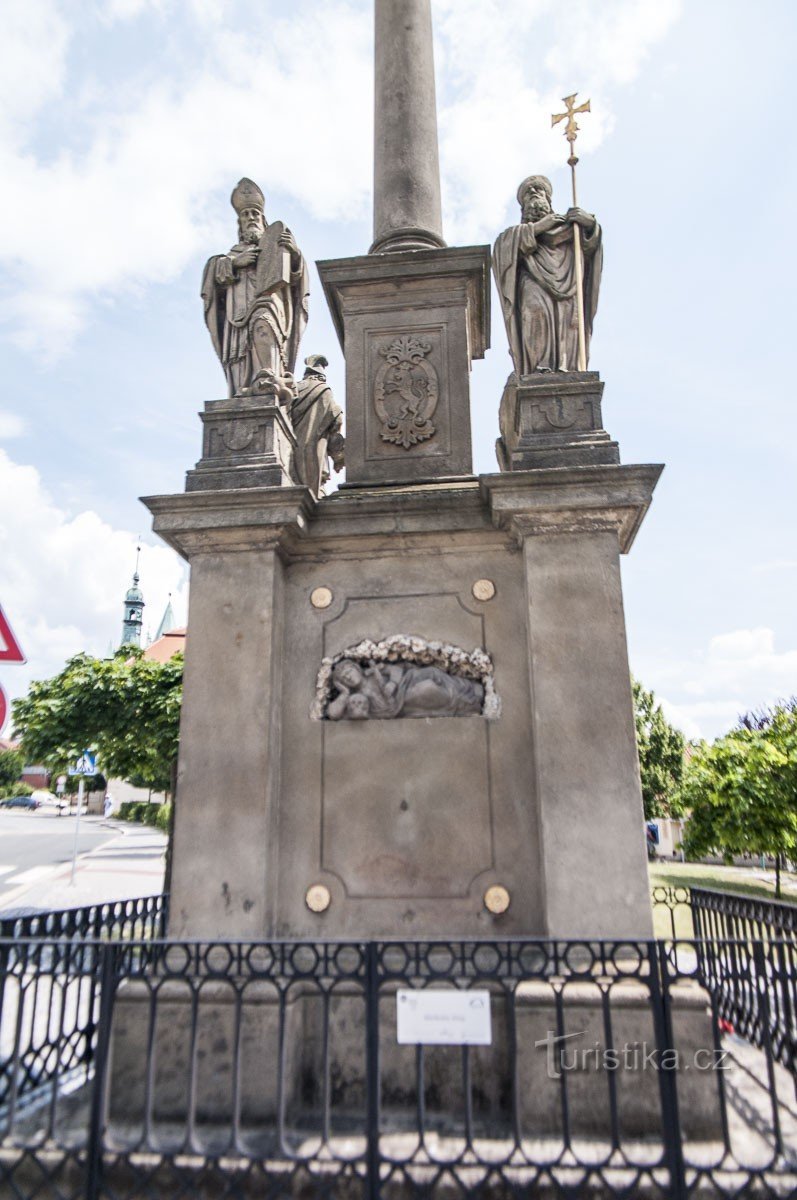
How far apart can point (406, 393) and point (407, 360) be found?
0.27 meters

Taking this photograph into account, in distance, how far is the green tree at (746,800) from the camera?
18.4 m

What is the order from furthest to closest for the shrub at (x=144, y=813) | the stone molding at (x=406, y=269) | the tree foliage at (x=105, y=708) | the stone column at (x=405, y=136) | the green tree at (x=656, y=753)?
the shrub at (x=144, y=813) → the green tree at (x=656, y=753) → the tree foliage at (x=105, y=708) → the stone column at (x=405, y=136) → the stone molding at (x=406, y=269)

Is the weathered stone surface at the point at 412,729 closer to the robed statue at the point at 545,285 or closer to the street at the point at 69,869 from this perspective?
the robed statue at the point at 545,285

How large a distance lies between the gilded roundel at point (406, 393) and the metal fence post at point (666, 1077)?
4.14 m

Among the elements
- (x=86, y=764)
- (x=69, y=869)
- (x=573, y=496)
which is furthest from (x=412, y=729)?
(x=69, y=869)

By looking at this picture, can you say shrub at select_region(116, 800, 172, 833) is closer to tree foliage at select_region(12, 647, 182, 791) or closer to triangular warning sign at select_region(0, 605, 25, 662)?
tree foliage at select_region(12, 647, 182, 791)

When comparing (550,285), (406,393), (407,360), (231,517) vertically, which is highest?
(550,285)

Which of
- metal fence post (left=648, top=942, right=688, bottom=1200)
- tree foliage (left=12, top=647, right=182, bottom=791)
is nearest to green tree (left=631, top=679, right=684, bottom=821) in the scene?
tree foliage (left=12, top=647, right=182, bottom=791)

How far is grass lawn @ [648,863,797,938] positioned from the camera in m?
13.3

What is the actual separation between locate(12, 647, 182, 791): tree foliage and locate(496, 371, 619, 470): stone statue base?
40.3 feet

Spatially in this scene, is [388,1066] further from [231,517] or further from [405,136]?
[405,136]

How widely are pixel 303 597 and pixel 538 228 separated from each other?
3.26 meters

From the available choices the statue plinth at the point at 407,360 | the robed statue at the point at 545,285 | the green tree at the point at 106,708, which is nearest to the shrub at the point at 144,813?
the green tree at the point at 106,708

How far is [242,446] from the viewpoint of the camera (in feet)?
19.3
